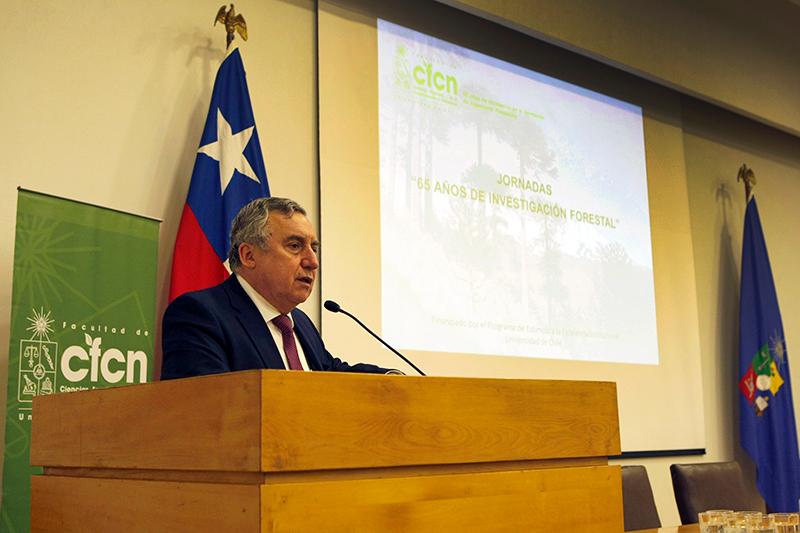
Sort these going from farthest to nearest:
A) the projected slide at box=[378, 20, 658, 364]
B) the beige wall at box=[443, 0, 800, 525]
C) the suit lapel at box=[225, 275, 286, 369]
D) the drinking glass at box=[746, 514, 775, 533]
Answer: the beige wall at box=[443, 0, 800, 525] → the projected slide at box=[378, 20, 658, 364] → the suit lapel at box=[225, 275, 286, 369] → the drinking glass at box=[746, 514, 775, 533]

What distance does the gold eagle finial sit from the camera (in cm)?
444

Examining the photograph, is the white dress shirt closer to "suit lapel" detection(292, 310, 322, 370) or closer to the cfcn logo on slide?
"suit lapel" detection(292, 310, 322, 370)

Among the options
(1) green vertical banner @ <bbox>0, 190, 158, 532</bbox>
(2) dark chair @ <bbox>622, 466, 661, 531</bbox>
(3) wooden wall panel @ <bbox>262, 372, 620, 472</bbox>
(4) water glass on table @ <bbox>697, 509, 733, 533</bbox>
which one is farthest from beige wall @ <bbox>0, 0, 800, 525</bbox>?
(4) water glass on table @ <bbox>697, 509, 733, 533</bbox>

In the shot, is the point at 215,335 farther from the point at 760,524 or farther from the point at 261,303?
the point at 760,524

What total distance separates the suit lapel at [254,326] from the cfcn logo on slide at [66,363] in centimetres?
81

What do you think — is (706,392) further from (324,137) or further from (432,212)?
(324,137)

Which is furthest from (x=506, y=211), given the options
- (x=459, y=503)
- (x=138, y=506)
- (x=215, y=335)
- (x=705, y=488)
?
(x=138, y=506)

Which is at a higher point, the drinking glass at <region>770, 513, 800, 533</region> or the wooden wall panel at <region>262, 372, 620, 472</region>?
the wooden wall panel at <region>262, 372, 620, 472</region>

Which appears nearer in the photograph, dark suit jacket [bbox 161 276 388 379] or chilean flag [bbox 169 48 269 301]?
dark suit jacket [bbox 161 276 388 379]

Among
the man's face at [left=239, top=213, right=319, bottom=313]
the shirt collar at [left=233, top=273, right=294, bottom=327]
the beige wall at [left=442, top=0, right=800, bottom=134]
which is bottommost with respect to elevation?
the shirt collar at [left=233, top=273, right=294, bottom=327]

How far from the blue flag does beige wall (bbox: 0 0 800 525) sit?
0.76 ft

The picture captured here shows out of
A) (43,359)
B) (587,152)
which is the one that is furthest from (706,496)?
(43,359)

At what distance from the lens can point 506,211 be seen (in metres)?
5.62

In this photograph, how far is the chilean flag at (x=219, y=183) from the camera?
13.5 feet
